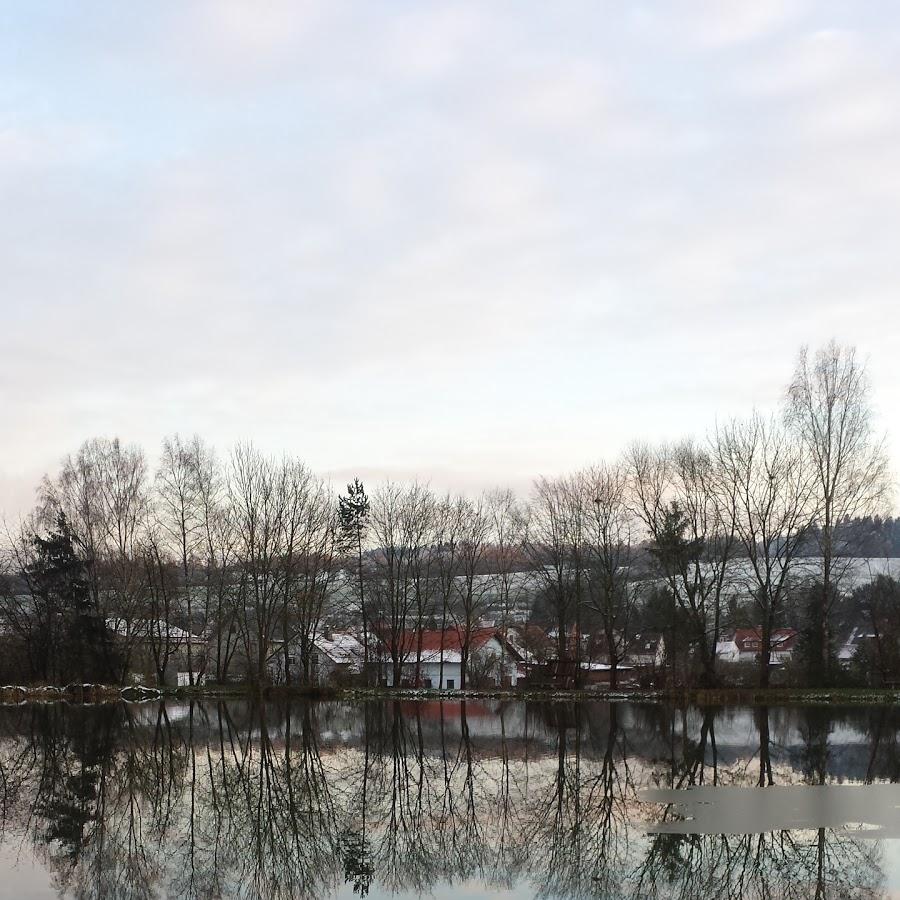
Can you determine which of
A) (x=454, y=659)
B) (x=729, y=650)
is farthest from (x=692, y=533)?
(x=729, y=650)

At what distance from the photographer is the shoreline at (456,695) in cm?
4309

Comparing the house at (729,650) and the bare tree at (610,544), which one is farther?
the house at (729,650)

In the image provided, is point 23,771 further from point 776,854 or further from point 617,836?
point 776,854

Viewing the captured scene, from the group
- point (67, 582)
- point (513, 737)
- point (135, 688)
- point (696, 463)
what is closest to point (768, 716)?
point (513, 737)

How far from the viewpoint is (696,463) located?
50969mm

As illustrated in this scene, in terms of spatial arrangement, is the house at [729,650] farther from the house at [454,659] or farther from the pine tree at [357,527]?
the pine tree at [357,527]

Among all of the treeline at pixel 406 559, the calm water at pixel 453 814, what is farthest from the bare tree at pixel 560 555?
the calm water at pixel 453 814

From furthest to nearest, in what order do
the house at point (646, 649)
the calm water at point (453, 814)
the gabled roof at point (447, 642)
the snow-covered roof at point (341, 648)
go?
1. the snow-covered roof at point (341, 648)
2. the gabled roof at point (447, 642)
3. the house at point (646, 649)
4. the calm water at point (453, 814)

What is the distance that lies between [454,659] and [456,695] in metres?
18.5

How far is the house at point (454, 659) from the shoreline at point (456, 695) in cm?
668

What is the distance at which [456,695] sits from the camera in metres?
47.2

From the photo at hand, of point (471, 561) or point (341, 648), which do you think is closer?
point (471, 561)

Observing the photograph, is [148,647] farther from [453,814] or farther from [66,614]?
[453,814]

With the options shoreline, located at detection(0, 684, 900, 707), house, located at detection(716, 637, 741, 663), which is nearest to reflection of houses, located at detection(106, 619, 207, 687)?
shoreline, located at detection(0, 684, 900, 707)
